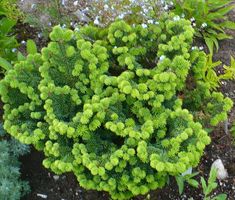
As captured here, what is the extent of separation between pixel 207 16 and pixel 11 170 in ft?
9.25

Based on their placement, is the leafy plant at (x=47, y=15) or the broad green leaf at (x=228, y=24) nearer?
the leafy plant at (x=47, y=15)

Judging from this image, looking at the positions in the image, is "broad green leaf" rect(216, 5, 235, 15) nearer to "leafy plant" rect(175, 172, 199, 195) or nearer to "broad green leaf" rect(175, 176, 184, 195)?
"leafy plant" rect(175, 172, 199, 195)

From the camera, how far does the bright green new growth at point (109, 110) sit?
128 inches

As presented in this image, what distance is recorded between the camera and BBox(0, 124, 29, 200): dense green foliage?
3654 mm

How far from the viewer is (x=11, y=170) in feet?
12.4

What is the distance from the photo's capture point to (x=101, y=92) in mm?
3451

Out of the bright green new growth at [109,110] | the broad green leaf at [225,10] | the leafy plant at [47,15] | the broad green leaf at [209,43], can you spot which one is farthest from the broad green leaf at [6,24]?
the broad green leaf at [225,10]

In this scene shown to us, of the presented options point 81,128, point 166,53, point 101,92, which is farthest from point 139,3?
point 81,128

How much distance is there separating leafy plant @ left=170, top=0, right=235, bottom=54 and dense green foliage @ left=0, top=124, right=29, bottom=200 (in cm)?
238

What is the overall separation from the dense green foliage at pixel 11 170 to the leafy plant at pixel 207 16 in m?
2.38

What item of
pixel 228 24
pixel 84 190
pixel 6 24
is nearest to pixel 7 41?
pixel 6 24

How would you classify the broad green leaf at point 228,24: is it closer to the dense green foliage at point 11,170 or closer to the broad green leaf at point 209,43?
the broad green leaf at point 209,43

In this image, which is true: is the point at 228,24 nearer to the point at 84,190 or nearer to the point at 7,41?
the point at 7,41

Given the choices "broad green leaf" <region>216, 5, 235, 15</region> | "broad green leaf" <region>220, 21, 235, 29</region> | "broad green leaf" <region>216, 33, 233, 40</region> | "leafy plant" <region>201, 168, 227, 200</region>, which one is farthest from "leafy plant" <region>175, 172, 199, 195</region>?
"broad green leaf" <region>216, 5, 235, 15</region>
